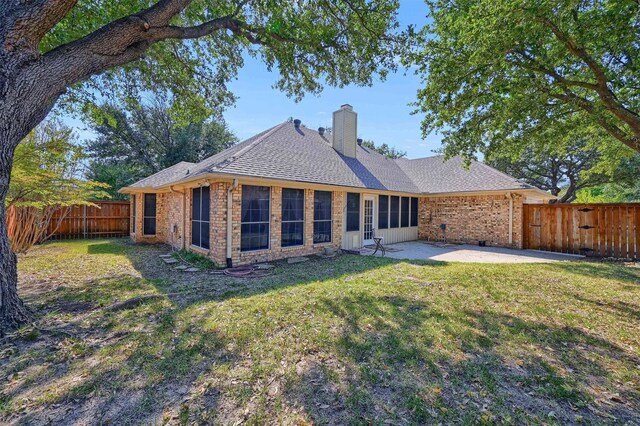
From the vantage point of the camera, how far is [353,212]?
11398 millimetres

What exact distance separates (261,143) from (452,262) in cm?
767

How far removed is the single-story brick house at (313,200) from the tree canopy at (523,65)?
4308 millimetres

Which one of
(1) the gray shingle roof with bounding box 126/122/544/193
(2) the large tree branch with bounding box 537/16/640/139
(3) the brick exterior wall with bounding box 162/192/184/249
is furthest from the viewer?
(3) the brick exterior wall with bounding box 162/192/184/249

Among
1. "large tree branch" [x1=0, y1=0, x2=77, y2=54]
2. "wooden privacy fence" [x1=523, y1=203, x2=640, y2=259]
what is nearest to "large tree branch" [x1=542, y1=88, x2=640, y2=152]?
"wooden privacy fence" [x1=523, y1=203, x2=640, y2=259]

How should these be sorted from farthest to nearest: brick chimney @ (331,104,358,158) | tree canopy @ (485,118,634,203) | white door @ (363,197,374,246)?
brick chimney @ (331,104,358,158)
tree canopy @ (485,118,634,203)
white door @ (363,197,374,246)

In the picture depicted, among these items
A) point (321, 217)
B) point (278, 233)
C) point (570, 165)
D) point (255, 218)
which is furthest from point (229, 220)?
point (570, 165)

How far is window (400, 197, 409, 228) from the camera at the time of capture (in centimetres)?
1405

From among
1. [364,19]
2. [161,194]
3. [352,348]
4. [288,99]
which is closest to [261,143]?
[288,99]

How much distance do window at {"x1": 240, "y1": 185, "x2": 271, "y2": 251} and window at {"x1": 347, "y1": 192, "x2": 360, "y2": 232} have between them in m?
3.75

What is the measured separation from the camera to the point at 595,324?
4.32 meters

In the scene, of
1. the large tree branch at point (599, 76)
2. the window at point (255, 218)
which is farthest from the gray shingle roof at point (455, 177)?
the window at point (255, 218)

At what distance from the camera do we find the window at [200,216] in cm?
859

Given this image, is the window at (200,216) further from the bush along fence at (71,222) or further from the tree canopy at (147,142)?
the tree canopy at (147,142)

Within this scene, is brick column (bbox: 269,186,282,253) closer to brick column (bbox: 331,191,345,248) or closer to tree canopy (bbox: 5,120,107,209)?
brick column (bbox: 331,191,345,248)
